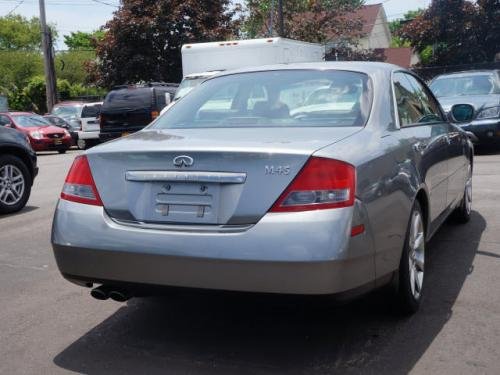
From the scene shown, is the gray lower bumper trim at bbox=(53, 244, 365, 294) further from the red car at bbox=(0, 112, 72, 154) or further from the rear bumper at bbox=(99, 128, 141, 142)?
the red car at bbox=(0, 112, 72, 154)

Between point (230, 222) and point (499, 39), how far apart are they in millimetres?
28716

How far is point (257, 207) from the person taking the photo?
325cm

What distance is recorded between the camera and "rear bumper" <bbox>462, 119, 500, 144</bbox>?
12477 mm

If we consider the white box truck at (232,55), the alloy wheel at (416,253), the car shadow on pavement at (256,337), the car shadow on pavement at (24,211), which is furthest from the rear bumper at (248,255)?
the white box truck at (232,55)

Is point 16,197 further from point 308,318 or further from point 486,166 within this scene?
point 486,166

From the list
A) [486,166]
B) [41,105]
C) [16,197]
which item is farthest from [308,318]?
[41,105]

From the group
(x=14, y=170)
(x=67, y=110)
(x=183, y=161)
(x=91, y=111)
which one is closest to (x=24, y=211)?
(x=14, y=170)

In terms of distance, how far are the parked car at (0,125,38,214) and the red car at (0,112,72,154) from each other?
40.0 feet

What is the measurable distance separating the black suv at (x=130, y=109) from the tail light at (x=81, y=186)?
13.2 meters

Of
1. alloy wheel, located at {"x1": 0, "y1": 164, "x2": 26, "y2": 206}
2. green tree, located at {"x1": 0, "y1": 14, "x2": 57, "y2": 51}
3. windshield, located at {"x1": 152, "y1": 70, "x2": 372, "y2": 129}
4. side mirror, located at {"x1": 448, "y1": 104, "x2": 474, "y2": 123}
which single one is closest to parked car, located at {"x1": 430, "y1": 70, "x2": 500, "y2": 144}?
side mirror, located at {"x1": 448, "y1": 104, "x2": 474, "y2": 123}

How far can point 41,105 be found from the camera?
160ft

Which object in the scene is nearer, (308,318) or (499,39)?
(308,318)

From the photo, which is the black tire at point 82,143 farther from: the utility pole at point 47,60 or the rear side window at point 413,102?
the rear side window at point 413,102

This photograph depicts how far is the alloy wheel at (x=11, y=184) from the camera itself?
8.27 m
